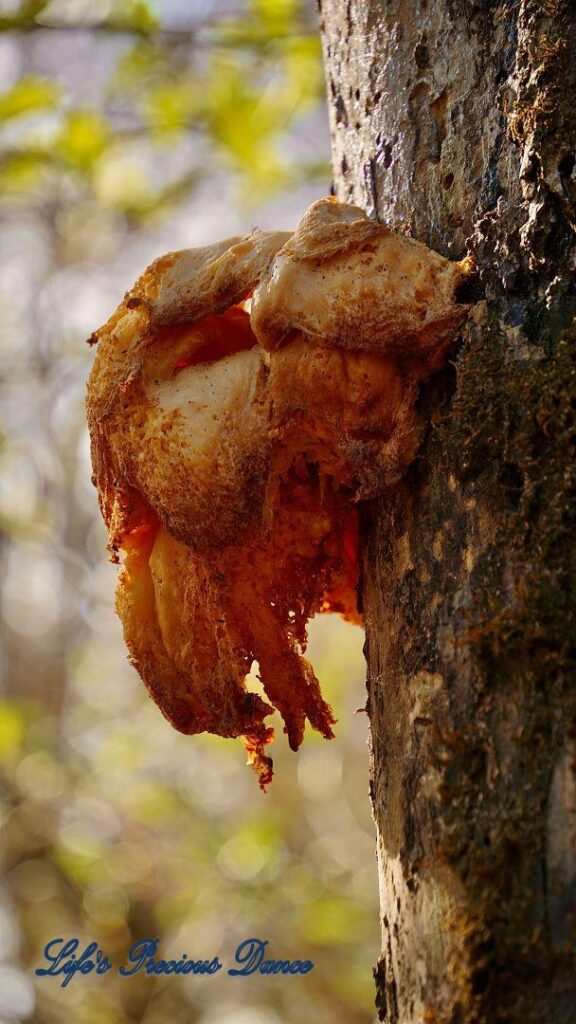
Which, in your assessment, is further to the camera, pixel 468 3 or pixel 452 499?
pixel 468 3

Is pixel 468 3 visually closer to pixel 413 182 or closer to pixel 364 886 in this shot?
pixel 413 182

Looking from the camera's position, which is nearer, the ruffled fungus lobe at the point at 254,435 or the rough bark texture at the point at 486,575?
the rough bark texture at the point at 486,575

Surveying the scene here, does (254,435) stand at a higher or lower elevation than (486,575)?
higher

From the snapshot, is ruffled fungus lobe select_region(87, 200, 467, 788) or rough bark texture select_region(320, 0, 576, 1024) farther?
ruffled fungus lobe select_region(87, 200, 467, 788)

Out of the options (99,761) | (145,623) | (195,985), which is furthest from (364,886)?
(145,623)

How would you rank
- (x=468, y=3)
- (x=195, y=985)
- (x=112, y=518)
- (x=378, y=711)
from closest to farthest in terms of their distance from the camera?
(x=378, y=711) → (x=468, y=3) → (x=112, y=518) → (x=195, y=985)
